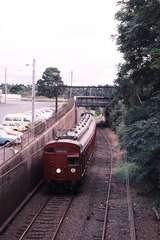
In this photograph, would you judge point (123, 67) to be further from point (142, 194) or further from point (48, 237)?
point (48, 237)

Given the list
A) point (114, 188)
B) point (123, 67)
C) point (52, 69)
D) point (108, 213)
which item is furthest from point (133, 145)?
point (52, 69)

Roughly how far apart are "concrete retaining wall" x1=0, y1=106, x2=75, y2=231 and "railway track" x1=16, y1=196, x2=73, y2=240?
39.4 inches

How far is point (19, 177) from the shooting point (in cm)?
2408

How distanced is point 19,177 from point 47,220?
3.37 m

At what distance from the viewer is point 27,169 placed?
87.0 ft

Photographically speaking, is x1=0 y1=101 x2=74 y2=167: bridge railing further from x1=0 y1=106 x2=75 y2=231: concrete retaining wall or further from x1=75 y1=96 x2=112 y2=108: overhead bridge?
x1=75 y1=96 x2=112 y2=108: overhead bridge

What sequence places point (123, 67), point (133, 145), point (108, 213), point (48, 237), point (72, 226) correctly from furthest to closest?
1. point (123, 67)
2. point (108, 213)
3. point (72, 226)
4. point (48, 237)
5. point (133, 145)

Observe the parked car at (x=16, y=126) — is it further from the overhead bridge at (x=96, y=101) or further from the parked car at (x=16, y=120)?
the overhead bridge at (x=96, y=101)

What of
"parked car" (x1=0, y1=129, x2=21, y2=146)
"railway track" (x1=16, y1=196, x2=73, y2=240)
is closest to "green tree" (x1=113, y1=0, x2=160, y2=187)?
"railway track" (x1=16, y1=196, x2=73, y2=240)

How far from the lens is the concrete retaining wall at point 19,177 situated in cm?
→ 2055

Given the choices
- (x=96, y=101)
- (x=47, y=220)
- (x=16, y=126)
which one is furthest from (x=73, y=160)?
(x=96, y=101)

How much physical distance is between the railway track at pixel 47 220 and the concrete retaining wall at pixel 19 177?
3.28ft

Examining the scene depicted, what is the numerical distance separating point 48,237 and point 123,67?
34.7ft

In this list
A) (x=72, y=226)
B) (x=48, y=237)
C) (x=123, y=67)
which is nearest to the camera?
(x=48, y=237)
